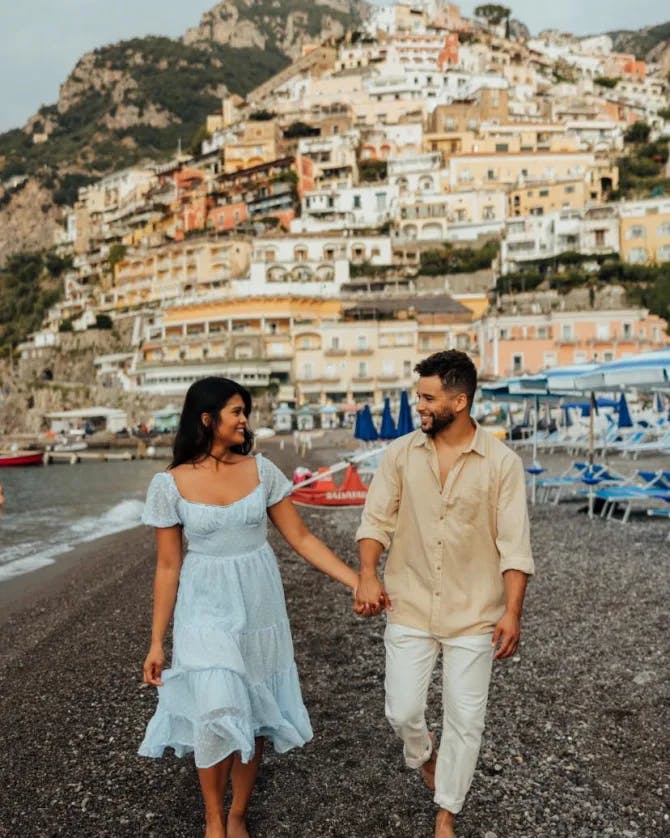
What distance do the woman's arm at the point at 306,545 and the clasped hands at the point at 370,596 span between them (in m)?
0.05

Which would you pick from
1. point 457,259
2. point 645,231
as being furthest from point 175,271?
point 645,231

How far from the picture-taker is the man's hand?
3.30 metres

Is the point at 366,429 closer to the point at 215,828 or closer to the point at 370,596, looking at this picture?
the point at 370,596

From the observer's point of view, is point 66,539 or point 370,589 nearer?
point 370,589

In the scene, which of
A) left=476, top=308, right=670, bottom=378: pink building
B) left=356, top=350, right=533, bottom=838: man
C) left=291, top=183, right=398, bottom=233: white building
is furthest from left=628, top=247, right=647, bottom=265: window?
left=356, top=350, right=533, bottom=838: man

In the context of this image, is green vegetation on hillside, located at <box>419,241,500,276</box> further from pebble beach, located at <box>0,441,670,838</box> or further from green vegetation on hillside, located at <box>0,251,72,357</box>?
pebble beach, located at <box>0,441,670,838</box>

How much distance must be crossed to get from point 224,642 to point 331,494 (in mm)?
14096

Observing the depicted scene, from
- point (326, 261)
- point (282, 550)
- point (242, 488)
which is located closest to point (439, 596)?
point (242, 488)

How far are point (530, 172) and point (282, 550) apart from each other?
246 ft

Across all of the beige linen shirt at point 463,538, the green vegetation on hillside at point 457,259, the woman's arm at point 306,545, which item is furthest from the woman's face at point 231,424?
the green vegetation on hillside at point 457,259

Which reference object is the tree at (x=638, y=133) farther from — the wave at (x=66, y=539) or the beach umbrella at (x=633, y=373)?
the beach umbrella at (x=633, y=373)

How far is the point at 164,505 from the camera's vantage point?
3.37 meters

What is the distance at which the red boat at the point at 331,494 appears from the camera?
17141 millimetres

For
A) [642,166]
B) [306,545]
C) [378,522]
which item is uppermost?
[642,166]
